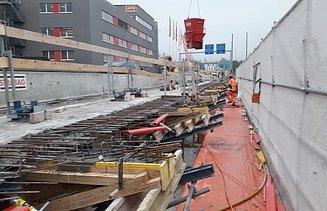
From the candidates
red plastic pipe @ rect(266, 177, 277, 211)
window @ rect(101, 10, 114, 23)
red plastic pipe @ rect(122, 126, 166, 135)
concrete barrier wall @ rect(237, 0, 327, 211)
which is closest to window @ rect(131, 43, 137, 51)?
window @ rect(101, 10, 114, 23)

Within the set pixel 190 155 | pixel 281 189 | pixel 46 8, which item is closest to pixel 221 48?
pixel 46 8

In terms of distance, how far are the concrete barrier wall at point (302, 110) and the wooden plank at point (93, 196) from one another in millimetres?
1562

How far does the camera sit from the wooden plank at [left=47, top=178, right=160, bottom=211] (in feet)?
9.06

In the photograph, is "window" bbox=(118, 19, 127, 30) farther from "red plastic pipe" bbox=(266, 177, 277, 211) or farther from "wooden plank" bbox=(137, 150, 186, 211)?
"wooden plank" bbox=(137, 150, 186, 211)

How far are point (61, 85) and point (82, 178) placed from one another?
1263cm

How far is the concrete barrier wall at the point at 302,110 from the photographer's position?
2432 millimetres

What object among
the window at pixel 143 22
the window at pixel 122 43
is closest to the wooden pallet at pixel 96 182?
the window at pixel 122 43

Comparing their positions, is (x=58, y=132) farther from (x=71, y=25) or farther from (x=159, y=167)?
(x=71, y=25)

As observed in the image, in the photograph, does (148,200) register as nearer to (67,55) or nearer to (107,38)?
(67,55)

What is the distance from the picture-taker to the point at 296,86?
333 centimetres

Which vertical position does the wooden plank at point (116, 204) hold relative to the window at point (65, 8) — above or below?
below

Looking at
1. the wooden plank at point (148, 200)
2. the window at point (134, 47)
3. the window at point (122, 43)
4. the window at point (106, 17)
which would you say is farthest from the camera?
the window at point (134, 47)

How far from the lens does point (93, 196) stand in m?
3.04

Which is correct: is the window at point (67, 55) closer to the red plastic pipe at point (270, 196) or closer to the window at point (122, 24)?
the window at point (122, 24)
